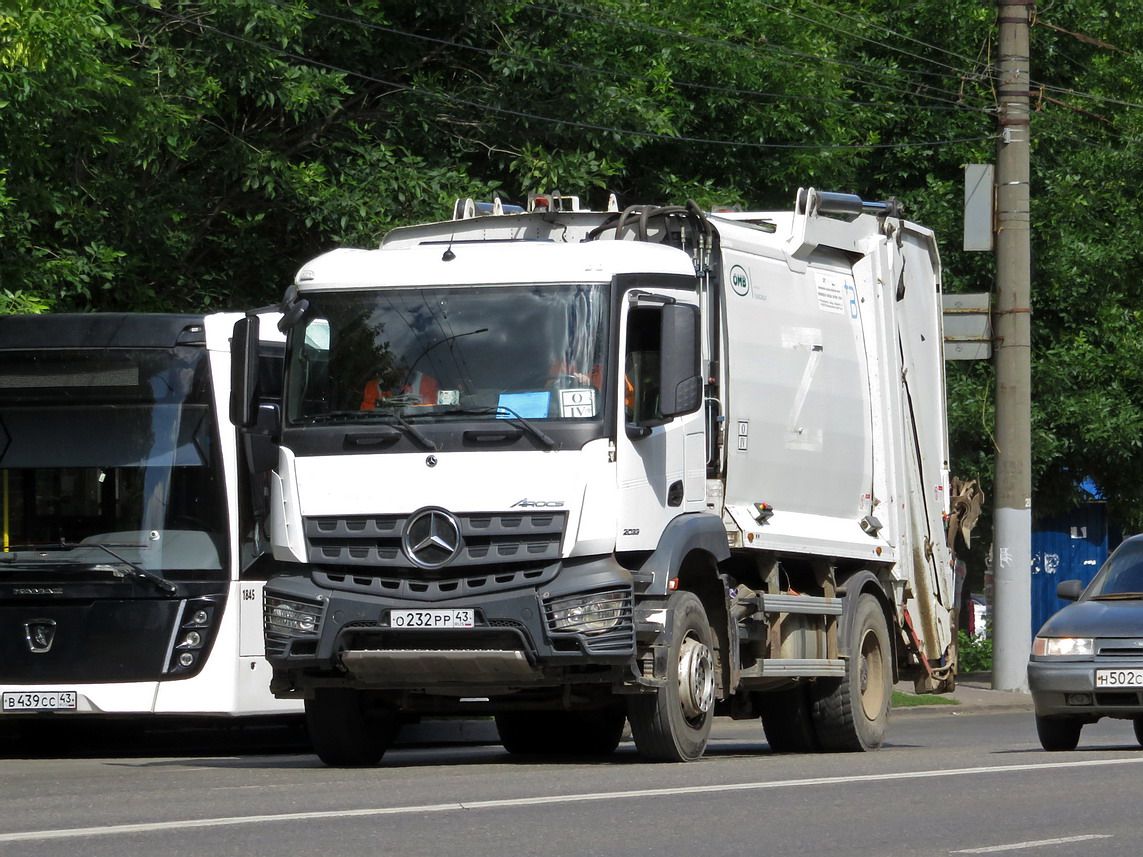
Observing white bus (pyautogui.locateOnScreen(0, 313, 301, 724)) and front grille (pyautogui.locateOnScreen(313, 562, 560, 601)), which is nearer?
front grille (pyautogui.locateOnScreen(313, 562, 560, 601))

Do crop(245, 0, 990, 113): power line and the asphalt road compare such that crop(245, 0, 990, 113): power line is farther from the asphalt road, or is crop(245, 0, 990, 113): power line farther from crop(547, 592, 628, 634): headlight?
crop(547, 592, 628, 634): headlight

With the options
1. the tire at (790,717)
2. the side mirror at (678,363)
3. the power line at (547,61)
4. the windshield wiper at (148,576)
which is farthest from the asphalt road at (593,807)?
the power line at (547,61)

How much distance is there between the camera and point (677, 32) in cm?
2164

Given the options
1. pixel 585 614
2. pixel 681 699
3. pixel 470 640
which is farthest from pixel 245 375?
pixel 681 699

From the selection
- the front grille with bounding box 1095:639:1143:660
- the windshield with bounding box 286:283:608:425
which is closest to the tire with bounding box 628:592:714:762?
the windshield with bounding box 286:283:608:425

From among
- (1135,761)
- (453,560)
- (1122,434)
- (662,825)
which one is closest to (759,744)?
(1135,761)

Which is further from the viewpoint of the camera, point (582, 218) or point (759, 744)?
point (759, 744)

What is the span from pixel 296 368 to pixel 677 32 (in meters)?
11.2

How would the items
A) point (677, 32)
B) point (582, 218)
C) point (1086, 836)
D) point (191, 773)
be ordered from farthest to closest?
point (677, 32), point (582, 218), point (191, 773), point (1086, 836)

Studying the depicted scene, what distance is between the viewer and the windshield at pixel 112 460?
44.0ft

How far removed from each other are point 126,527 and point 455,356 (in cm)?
336

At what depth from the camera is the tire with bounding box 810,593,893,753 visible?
13.7 metres

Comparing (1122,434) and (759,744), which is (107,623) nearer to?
(759,744)

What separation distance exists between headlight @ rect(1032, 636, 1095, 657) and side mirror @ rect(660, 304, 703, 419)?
11.6 ft
